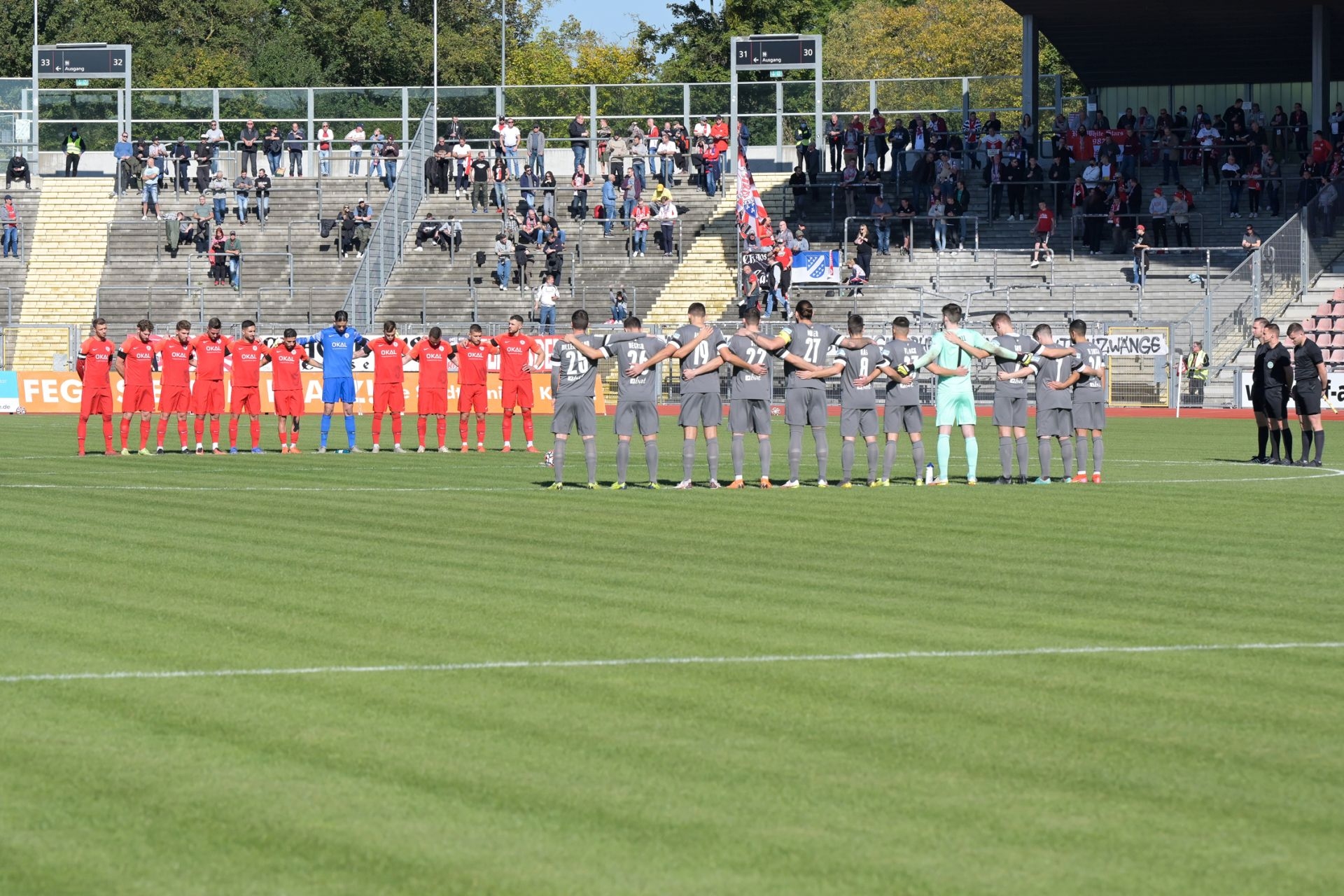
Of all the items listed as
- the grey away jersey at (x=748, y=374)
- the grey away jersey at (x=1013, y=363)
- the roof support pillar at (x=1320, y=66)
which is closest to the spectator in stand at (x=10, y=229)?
the roof support pillar at (x=1320, y=66)

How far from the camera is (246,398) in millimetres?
30625

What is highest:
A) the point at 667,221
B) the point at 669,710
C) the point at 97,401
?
the point at 667,221

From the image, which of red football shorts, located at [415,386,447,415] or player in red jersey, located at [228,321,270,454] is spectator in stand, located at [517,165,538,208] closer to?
red football shorts, located at [415,386,447,415]

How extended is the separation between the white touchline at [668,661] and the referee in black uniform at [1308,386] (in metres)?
15.3

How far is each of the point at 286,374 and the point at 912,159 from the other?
2905cm

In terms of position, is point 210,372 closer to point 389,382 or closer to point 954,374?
point 389,382

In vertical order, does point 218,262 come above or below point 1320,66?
below

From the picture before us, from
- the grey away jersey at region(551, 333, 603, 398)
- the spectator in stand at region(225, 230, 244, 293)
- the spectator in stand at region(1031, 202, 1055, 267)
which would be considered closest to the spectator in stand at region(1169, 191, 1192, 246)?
the spectator in stand at region(1031, 202, 1055, 267)

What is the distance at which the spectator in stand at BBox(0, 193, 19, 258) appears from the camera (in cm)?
5712

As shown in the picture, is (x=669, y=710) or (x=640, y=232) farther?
(x=640, y=232)

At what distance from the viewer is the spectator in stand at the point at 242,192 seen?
→ 56.9 metres

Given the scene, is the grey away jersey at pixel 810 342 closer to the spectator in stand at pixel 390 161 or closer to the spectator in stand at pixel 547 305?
the spectator in stand at pixel 547 305

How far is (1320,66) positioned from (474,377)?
1155 inches

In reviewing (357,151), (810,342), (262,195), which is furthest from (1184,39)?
(810,342)
